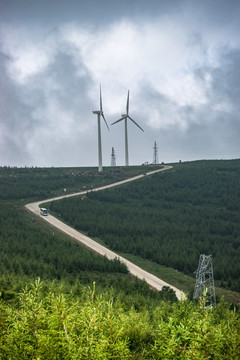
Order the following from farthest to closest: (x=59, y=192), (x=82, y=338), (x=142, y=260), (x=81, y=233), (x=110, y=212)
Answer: (x=59, y=192), (x=110, y=212), (x=81, y=233), (x=142, y=260), (x=82, y=338)

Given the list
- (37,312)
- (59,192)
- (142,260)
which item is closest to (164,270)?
(142,260)

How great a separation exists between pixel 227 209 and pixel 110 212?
37.1 meters

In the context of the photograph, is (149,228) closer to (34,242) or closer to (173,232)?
(173,232)

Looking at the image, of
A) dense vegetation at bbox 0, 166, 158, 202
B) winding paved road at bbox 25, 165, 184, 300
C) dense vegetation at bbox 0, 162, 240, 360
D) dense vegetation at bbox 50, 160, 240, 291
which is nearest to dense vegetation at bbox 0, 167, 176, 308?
dense vegetation at bbox 0, 162, 240, 360

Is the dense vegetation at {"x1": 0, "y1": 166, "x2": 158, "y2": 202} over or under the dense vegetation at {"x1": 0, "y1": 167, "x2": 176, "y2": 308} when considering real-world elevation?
over

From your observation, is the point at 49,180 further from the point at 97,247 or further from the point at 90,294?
the point at 90,294

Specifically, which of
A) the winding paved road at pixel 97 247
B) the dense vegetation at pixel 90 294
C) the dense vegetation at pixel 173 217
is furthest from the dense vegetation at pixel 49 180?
the dense vegetation at pixel 173 217

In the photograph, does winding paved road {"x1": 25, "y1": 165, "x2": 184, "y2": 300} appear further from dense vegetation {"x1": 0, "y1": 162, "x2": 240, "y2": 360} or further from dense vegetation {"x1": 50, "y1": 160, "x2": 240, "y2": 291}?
dense vegetation {"x1": 50, "y1": 160, "x2": 240, "y2": 291}

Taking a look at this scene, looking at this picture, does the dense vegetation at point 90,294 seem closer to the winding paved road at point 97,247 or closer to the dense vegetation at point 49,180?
the dense vegetation at point 49,180

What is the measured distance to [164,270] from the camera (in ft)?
194

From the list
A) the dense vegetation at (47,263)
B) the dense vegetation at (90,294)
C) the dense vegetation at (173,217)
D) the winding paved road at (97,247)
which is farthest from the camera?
the dense vegetation at (173,217)

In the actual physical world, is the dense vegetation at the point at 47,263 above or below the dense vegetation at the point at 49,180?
below

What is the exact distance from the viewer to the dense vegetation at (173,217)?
65.3 m

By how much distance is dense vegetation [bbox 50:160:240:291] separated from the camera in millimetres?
65312
